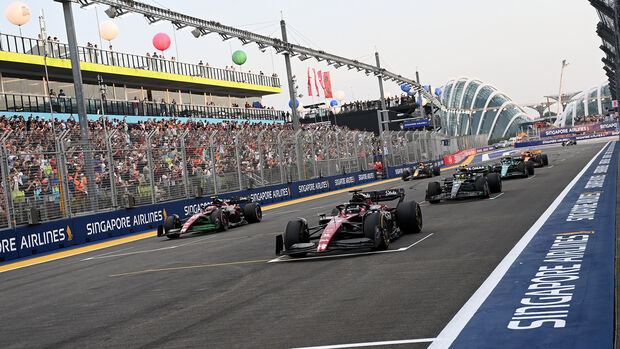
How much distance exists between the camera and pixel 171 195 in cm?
2477

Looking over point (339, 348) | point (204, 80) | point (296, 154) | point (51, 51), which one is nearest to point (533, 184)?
point (296, 154)

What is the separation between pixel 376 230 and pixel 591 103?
6277 inches

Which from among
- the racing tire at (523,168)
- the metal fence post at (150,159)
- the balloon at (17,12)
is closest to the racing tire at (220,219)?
the metal fence post at (150,159)

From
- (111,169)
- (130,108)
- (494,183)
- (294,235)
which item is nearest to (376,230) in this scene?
(294,235)

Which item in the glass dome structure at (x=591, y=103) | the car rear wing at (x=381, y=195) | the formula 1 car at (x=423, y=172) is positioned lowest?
the formula 1 car at (x=423, y=172)

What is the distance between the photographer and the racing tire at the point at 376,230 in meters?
11.1

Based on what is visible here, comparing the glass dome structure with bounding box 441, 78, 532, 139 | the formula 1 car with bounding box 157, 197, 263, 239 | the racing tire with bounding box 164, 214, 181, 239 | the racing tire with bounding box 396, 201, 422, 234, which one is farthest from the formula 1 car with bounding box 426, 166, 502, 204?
the glass dome structure with bounding box 441, 78, 532, 139

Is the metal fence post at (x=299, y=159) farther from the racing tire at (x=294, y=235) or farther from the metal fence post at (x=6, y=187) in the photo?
the racing tire at (x=294, y=235)

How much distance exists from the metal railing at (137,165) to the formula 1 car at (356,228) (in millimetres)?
9624

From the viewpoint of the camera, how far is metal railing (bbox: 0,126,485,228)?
736 inches

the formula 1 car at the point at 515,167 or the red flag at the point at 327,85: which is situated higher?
the red flag at the point at 327,85

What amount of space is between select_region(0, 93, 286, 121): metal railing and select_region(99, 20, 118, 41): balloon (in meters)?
6.22

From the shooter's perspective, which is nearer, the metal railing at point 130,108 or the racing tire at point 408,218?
the racing tire at point 408,218

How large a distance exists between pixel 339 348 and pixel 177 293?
13.8 feet
